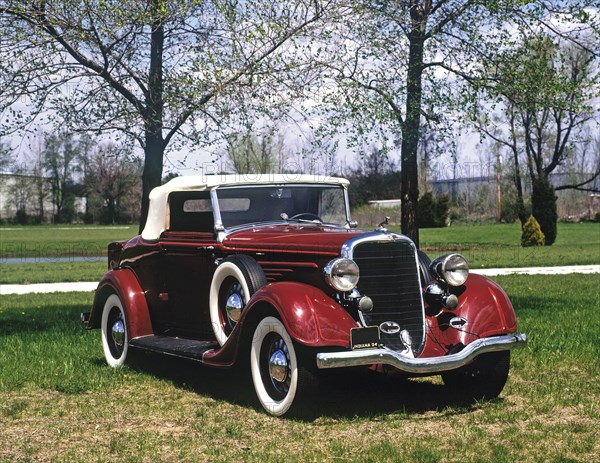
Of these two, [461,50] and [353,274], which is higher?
[461,50]

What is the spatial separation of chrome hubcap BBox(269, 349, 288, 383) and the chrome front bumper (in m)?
0.51

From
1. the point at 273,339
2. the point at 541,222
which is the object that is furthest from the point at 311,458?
the point at 541,222

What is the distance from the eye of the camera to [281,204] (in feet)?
25.1

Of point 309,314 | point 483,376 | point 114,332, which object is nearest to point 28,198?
Answer: point 114,332

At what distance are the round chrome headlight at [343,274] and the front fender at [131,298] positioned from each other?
2.50 meters

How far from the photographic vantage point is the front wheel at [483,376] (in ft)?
21.2

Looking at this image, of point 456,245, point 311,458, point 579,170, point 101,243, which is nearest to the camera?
point 311,458

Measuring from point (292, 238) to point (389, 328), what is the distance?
998 mm

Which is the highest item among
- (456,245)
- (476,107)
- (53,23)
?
(53,23)

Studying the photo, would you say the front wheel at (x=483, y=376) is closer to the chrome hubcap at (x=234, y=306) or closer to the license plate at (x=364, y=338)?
the license plate at (x=364, y=338)

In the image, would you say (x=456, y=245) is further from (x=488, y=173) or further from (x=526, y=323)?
(x=526, y=323)

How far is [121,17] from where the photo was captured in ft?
34.9

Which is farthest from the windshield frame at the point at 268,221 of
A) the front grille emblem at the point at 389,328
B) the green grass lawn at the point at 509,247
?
Result: the green grass lawn at the point at 509,247

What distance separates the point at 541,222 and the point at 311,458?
30.5 metres
